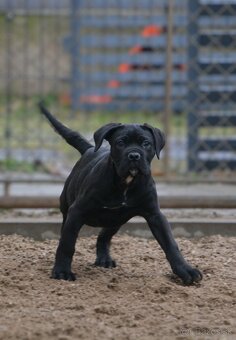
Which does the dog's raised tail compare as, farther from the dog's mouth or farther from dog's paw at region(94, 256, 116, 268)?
the dog's mouth

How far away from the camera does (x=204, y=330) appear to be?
4.32 m

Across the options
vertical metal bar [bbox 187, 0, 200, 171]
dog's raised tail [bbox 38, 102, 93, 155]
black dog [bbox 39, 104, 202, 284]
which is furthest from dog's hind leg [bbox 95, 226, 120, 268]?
vertical metal bar [bbox 187, 0, 200, 171]

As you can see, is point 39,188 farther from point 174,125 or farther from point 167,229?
point 167,229

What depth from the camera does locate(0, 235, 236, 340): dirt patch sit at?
4273 millimetres

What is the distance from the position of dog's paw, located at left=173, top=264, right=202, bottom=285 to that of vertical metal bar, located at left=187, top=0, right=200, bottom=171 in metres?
4.75

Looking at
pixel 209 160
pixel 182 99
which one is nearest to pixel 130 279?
pixel 209 160

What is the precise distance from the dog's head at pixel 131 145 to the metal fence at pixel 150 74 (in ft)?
12.2

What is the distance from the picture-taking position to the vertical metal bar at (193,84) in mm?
9773

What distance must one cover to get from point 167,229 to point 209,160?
4.95 metres

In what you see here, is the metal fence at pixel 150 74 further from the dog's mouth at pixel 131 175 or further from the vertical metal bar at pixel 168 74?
the dog's mouth at pixel 131 175

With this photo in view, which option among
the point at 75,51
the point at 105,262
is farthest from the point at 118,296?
the point at 75,51

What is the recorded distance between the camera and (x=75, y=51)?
1067cm

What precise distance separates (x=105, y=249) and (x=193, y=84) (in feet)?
14.5

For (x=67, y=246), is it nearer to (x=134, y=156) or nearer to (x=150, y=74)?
(x=134, y=156)
